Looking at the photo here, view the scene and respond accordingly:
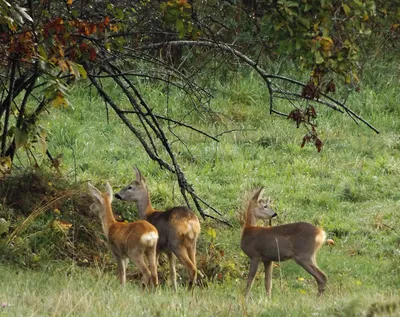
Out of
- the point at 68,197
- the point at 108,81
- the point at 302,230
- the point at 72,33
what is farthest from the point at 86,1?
the point at 108,81

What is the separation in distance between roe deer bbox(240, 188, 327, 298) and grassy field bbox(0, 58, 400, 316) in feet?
0.66

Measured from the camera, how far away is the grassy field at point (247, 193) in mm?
6848

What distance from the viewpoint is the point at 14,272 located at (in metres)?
8.79

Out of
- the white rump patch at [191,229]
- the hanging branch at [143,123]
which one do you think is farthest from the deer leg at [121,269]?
the hanging branch at [143,123]

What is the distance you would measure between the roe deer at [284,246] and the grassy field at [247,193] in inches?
7.9

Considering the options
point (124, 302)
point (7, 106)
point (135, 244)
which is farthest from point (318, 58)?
point (7, 106)

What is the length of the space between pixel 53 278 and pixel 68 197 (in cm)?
199

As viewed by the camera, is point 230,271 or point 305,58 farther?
point 230,271

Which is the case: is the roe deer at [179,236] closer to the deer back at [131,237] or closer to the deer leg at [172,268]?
the deer leg at [172,268]

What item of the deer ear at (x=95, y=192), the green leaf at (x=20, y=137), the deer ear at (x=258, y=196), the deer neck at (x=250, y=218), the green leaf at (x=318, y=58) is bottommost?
the deer neck at (x=250, y=218)

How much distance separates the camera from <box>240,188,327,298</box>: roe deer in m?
9.13

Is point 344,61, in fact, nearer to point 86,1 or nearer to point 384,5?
point 384,5

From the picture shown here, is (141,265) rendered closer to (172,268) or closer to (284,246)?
(172,268)

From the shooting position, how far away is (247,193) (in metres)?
11.8
